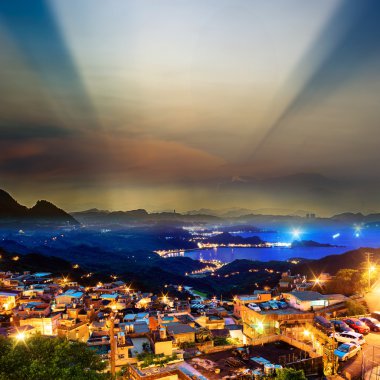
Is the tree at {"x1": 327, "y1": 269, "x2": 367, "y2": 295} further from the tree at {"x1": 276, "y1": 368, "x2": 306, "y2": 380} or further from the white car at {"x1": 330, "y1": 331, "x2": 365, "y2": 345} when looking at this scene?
the tree at {"x1": 276, "y1": 368, "x2": 306, "y2": 380}

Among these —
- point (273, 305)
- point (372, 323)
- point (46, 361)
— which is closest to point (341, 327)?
point (372, 323)

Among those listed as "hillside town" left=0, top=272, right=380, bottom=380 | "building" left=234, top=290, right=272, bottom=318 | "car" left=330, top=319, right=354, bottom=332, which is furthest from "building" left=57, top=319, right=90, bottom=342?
"car" left=330, top=319, right=354, bottom=332

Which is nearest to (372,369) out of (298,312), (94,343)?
(298,312)

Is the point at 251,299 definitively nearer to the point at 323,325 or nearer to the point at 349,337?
the point at 323,325

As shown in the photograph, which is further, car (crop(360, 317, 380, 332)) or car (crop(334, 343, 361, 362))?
car (crop(360, 317, 380, 332))

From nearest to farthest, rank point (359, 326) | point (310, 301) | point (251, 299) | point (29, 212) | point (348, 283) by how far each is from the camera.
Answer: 1. point (359, 326)
2. point (310, 301)
3. point (251, 299)
4. point (348, 283)
5. point (29, 212)

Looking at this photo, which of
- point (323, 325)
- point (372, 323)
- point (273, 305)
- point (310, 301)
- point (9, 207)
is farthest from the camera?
point (9, 207)
